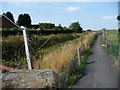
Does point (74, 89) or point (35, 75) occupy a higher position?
point (35, 75)

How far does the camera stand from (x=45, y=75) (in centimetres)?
862

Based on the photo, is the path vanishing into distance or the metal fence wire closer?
the path vanishing into distance

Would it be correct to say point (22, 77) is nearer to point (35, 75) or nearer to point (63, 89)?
point (35, 75)

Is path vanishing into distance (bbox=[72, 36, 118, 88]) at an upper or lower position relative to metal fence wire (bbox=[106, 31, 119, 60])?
lower

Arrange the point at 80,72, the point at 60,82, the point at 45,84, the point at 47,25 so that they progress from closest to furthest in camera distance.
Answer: the point at 45,84
the point at 60,82
the point at 80,72
the point at 47,25

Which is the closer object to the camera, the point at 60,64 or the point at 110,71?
the point at 60,64

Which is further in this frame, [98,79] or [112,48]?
[112,48]

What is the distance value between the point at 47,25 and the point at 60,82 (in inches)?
2271

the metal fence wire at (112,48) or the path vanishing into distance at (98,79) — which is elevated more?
the metal fence wire at (112,48)

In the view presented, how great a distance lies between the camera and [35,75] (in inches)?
340

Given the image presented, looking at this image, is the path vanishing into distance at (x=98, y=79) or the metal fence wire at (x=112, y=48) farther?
the metal fence wire at (x=112, y=48)

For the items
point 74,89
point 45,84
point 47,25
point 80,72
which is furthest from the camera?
point 47,25

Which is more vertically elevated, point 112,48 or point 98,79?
point 112,48

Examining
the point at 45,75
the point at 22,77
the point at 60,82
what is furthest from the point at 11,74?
the point at 60,82
